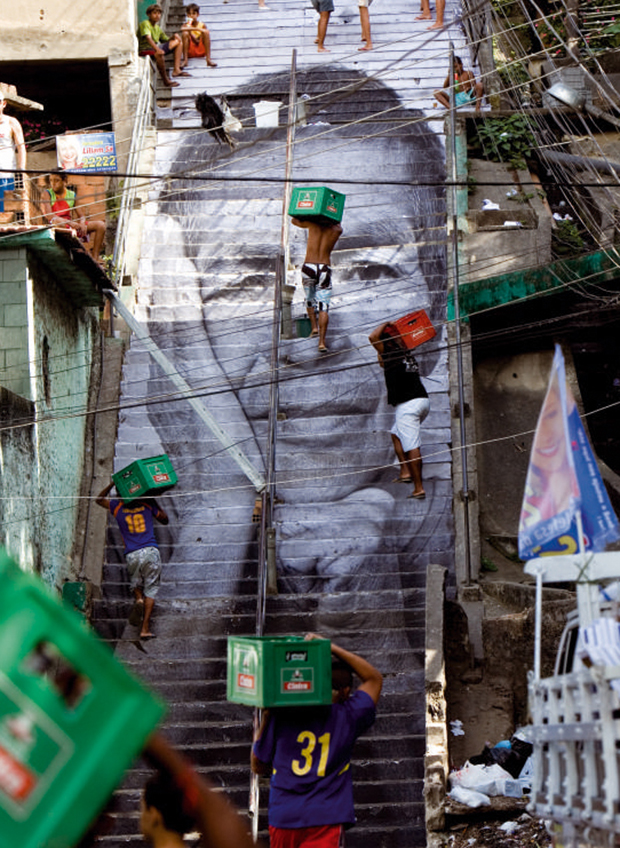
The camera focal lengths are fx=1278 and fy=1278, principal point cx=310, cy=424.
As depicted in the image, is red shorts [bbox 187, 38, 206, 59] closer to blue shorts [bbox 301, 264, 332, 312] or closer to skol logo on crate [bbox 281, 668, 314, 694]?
blue shorts [bbox 301, 264, 332, 312]

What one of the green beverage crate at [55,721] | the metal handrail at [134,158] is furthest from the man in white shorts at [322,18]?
the green beverage crate at [55,721]

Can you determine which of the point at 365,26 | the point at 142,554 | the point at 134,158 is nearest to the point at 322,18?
the point at 365,26

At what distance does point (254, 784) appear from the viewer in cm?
932

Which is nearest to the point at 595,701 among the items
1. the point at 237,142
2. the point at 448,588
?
the point at 448,588

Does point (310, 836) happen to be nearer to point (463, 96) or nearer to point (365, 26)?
point (463, 96)

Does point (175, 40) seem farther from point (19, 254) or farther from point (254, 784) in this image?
point (254, 784)

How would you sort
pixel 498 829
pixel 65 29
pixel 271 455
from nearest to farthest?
1. pixel 498 829
2. pixel 271 455
3. pixel 65 29

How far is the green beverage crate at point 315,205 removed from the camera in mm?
14008

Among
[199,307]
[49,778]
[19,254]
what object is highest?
[199,307]

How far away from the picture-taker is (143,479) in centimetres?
1163

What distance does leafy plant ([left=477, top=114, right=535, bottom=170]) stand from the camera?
57.5ft

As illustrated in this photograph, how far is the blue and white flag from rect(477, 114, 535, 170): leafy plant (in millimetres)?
12659

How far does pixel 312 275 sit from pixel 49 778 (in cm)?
1181

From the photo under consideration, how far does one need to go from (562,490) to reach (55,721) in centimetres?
310
